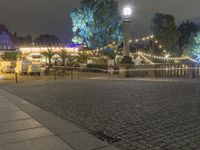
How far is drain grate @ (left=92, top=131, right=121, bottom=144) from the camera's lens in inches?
223

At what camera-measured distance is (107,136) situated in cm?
592

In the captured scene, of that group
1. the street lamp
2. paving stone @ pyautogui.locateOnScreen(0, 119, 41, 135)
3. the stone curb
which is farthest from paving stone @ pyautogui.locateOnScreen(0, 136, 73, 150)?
the street lamp

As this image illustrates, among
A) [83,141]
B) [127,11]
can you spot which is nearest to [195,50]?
[127,11]

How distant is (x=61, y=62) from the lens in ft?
152

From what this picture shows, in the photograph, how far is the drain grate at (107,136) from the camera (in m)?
5.66

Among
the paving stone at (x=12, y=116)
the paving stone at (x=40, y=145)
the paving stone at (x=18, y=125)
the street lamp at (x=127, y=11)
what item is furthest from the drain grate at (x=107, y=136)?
the street lamp at (x=127, y=11)

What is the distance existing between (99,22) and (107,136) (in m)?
41.5

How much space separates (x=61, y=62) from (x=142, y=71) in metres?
24.2

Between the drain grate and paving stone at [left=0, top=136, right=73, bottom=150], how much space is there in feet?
2.45

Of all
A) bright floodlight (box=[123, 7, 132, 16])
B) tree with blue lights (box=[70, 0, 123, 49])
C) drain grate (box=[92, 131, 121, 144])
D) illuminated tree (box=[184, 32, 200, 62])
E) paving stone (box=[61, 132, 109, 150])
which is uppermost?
tree with blue lights (box=[70, 0, 123, 49])

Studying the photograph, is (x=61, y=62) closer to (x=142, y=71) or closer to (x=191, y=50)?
(x=191, y=50)

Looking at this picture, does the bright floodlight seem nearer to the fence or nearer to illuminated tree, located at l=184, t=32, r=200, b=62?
the fence

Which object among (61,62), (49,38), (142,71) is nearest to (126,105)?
(142,71)

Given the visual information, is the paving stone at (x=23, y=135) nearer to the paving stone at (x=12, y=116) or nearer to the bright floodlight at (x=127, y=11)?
the paving stone at (x=12, y=116)
